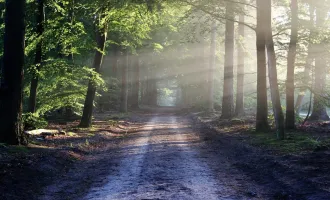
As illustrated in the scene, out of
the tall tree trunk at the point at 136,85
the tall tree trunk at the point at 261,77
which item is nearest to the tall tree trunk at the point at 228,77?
the tall tree trunk at the point at 261,77

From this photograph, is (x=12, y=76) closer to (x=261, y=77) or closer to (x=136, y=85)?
(x=261, y=77)

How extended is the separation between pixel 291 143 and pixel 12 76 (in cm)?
982

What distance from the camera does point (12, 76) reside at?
10.4 metres

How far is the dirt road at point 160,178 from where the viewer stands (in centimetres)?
647

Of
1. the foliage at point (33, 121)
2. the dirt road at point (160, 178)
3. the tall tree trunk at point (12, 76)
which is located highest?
the tall tree trunk at point (12, 76)

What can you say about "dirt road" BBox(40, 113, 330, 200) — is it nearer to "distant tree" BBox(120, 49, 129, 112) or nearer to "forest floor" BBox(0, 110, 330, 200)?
"forest floor" BBox(0, 110, 330, 200)

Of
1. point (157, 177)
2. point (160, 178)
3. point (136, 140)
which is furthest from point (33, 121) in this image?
point (160, 178)

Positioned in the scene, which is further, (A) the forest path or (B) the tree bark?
(B) the tree bark

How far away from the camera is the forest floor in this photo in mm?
6539

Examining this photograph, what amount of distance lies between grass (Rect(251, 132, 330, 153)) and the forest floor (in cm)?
3

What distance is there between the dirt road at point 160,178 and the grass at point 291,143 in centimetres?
188

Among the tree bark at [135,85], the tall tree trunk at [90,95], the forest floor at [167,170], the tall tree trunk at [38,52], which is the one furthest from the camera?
the tree bark at [135,85]

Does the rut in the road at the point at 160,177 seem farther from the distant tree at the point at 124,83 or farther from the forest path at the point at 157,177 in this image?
the distant tree at the point at 124,83

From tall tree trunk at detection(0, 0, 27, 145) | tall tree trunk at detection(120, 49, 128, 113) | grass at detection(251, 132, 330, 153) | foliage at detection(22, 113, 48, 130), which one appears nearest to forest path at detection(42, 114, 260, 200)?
grass at detection(251, 132, 330, 153)
